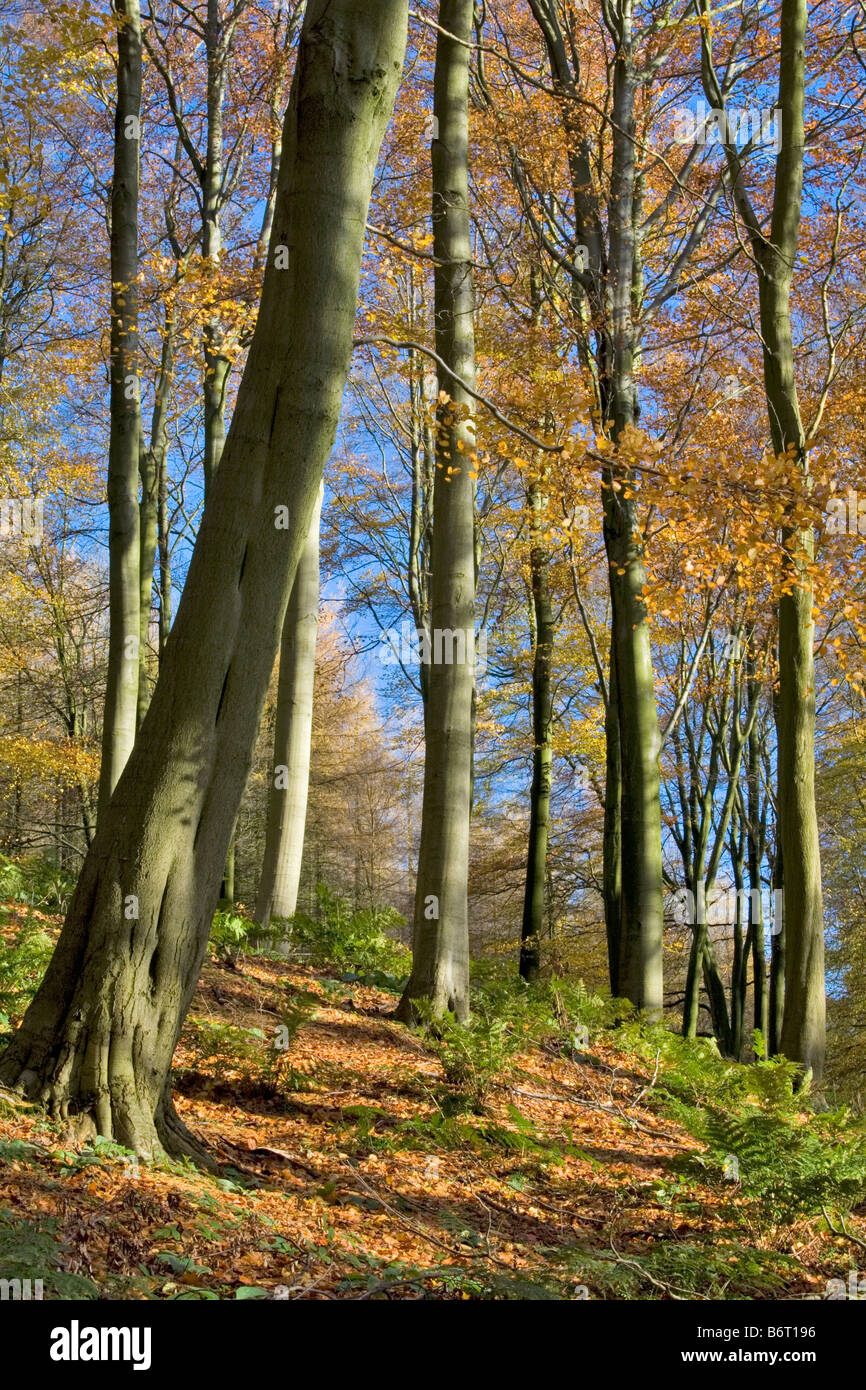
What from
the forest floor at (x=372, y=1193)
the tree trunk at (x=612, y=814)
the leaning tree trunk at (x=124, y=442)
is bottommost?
the forest floor at (x=372, y=1193)

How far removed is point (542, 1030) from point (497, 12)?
15.8 meters

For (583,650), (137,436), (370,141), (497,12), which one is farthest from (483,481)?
(370,141)

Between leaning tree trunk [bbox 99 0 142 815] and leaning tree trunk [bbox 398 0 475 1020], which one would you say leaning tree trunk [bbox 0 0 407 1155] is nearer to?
leaning tree trunk [bbox 398 0 475 1020]

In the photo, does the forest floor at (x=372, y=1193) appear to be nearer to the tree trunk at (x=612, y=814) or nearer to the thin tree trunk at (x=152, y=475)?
the tree trunk at (x=612, y=814)

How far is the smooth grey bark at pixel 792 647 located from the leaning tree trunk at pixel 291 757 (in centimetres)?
444

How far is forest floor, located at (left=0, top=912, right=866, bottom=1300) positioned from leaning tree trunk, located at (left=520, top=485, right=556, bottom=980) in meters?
7.79

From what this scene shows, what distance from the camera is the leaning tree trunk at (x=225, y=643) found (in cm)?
401

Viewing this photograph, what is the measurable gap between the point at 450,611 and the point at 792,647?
3305mm

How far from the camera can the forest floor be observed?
3234 mm

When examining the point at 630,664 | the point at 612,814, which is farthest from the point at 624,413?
the point at 612,814

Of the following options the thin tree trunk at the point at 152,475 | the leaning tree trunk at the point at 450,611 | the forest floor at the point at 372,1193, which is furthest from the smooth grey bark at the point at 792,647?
the thin tree trunk at the point at 152,475

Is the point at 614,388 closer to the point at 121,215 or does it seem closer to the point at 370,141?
the point at 121,215

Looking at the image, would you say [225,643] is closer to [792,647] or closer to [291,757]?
[291,757]

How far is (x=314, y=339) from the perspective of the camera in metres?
4.27
